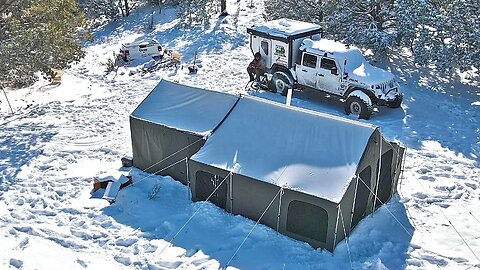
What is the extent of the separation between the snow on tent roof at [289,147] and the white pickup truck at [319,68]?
4.93 m

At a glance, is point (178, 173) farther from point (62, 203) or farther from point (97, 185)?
point (62, 203)

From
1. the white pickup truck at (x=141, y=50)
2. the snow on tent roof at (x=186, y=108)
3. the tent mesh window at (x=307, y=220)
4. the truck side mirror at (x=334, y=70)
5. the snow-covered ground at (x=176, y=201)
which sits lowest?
the white pickup truck at (x=141, y=50)

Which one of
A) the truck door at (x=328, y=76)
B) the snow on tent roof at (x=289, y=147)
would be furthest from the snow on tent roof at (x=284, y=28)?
the snow on tent roof at (x=289, y=147)

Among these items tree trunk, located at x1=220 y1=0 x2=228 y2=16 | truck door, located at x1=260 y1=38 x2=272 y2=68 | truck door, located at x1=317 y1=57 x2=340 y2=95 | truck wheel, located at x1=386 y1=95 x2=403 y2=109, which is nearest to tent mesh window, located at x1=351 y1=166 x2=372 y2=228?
truck wheel, located at x1=386 y1=95 x2=403 y2=109

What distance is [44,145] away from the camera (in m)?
13.6

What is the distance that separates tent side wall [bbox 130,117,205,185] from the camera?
11.3m

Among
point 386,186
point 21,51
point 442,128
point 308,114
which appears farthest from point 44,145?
point 442,128

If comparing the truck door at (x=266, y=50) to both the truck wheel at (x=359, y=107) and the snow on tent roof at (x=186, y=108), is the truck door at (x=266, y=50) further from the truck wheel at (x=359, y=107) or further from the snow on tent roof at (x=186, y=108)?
the snow on tent roof at (x=186, y=108)

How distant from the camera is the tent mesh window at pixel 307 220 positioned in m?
9.22

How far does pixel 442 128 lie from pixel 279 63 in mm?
5313

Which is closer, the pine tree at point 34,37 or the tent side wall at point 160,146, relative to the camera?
the tent side wall at point 160,146

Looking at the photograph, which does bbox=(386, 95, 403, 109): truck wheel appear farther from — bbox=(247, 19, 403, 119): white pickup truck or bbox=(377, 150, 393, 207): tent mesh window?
bbox=(377, 150, 393, 207): tent mesh window

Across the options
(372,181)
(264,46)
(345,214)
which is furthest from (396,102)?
(345,214)

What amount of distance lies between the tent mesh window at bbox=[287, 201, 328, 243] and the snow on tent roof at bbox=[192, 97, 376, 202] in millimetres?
322
